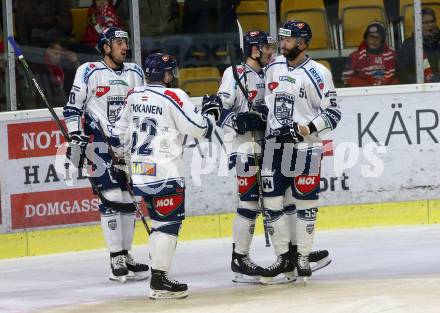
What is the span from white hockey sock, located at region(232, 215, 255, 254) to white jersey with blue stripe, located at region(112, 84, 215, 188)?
0.77m

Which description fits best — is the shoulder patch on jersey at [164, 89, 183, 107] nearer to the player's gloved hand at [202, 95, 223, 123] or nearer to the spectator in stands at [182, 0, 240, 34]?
the player's gloved hand at [202, 95, 223, 123]

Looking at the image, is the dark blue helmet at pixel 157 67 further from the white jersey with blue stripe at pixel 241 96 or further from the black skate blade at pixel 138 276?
the black skate blade at pixel 138 276

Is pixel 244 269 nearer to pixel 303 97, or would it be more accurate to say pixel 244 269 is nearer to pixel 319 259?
pixel 319 259

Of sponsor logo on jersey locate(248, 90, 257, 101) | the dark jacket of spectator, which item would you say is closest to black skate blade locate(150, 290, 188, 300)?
sponsor logo on jersey locate(248, 90, 257, 101)

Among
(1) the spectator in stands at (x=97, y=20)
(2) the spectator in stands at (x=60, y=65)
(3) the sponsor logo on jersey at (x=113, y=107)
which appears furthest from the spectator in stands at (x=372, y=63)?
(3) the sponsor logo on jersey at (x=113, y=107)

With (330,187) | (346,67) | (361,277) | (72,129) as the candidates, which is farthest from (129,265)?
(346,67)

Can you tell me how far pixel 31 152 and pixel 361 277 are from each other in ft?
9.38

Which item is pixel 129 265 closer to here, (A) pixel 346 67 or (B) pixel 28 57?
(B) pixel 28 57

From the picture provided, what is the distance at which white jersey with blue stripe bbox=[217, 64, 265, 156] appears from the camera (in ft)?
25.3

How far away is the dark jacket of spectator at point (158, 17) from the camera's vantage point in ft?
31.9

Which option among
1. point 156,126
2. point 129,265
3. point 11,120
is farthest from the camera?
point 11,120

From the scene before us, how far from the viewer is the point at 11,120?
9109 mm

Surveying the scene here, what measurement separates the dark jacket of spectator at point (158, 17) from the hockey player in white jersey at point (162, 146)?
8.35 feet

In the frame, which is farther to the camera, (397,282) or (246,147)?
(246,147)
